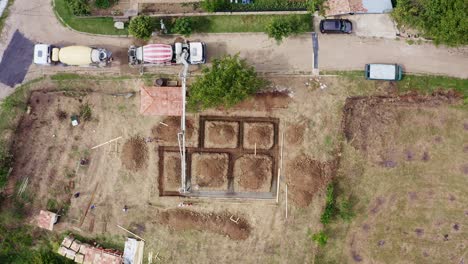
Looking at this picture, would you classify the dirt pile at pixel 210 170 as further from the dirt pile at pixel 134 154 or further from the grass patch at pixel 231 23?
the grass patch at pixel 231 23

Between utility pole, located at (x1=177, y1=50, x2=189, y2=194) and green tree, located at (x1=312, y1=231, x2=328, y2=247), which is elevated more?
utility pole, located at (x1=177, y1=50, x2=189, y2=194)

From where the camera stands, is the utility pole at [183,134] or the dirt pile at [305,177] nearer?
the utility pole at [183,134]

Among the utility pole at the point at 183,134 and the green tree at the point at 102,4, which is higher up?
the green tree at the point at 102,4

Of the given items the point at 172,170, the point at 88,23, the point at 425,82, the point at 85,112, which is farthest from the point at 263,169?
the point at 88,23

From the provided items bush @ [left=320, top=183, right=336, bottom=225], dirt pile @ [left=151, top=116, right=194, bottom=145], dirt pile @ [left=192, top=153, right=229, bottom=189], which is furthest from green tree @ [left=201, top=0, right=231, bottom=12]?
bush @ [left=320, top=183, right=336, bottom=225]

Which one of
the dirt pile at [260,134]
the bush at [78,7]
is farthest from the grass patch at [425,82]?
the bush at [78,7]

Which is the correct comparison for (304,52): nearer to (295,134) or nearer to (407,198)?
(295,134)

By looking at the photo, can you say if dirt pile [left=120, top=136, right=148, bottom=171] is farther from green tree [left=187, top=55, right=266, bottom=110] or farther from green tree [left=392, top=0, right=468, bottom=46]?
green tree [left=392, top=0, right=468, bottom=46]
